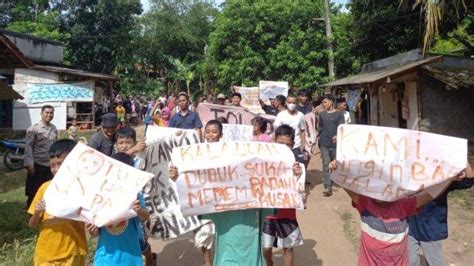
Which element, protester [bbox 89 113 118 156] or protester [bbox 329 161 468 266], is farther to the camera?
protester [bbox 89 113 118 156]

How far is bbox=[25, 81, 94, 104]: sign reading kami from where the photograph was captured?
1975 cm

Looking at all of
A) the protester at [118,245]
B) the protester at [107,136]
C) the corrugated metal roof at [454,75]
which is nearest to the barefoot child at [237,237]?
the protester at [118,245]

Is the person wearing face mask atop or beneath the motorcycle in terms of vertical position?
atop

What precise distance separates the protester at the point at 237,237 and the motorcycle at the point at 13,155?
9928 mm

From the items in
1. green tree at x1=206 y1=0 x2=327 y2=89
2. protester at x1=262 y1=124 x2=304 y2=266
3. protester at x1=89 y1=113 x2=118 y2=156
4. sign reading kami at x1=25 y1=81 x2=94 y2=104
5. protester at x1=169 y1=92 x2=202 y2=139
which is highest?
green tree at x1=206 y1=0 x2=327 y2=89

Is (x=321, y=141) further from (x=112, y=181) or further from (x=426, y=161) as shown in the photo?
(x=112, y=181)

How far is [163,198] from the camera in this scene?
4.79m

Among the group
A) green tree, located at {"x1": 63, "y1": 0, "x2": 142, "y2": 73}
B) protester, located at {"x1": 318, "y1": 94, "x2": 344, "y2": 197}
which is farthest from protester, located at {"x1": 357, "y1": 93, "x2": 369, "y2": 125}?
green tree, located at {"x1": 63, "y1": 0, "x2": 142, "y2": 73}

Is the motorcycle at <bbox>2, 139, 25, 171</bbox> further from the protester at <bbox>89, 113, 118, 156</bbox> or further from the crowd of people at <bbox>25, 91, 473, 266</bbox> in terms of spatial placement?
the crowd of people at <bbox>25, 91, 473, 266</bbox>

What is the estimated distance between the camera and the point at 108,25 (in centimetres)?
2895

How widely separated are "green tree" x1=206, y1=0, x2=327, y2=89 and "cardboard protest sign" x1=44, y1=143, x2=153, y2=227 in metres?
17.9

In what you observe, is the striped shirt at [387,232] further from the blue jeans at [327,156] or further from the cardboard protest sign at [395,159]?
the blue jeans at [327,156]

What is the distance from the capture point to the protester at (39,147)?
6.54 metres

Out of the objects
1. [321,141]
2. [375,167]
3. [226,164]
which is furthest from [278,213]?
[321,141]
